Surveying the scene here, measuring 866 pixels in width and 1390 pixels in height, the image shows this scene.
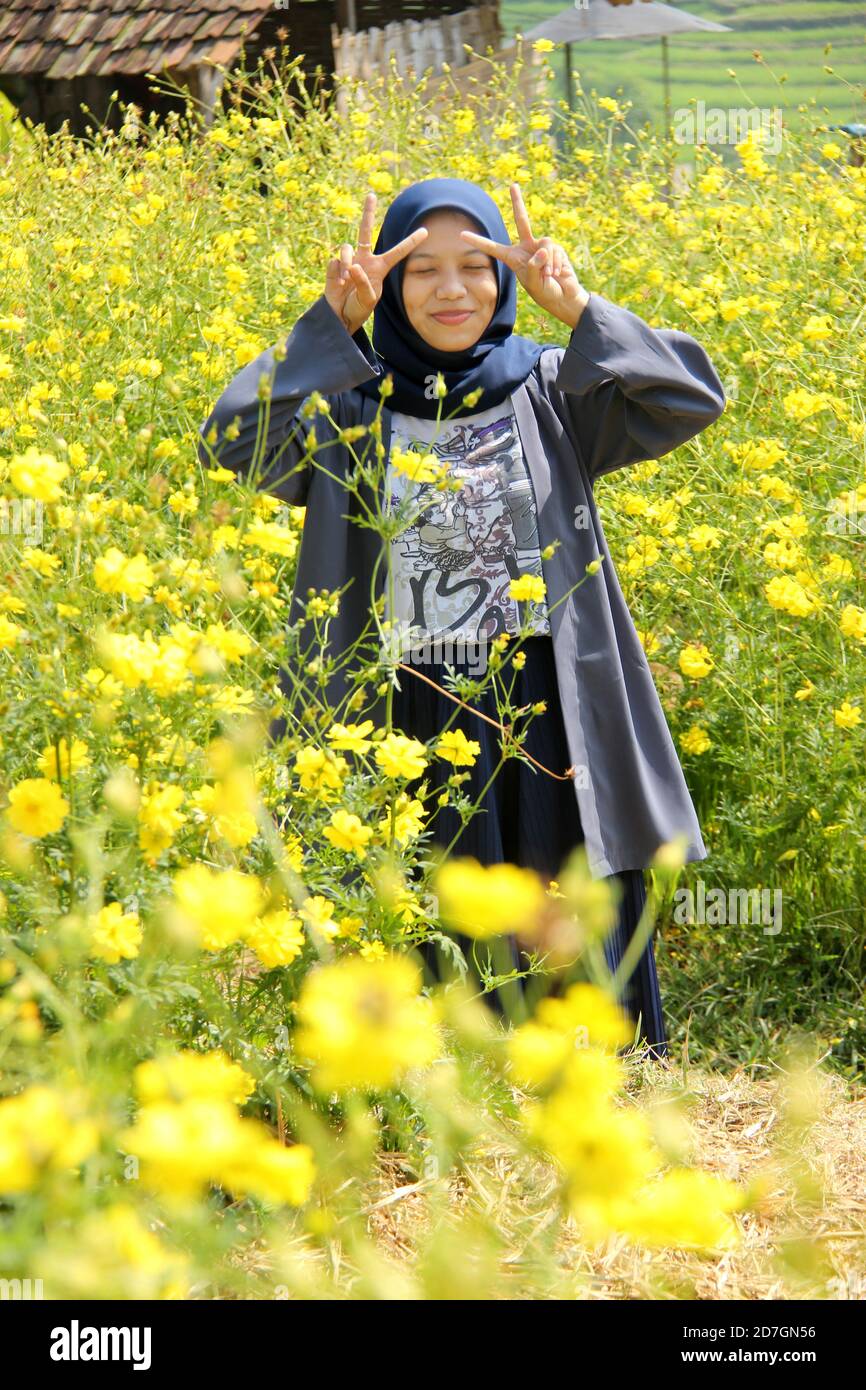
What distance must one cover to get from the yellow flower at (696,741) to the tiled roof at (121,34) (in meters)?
6.93

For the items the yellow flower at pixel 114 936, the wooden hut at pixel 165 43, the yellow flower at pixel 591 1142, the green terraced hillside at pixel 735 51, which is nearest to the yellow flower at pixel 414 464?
the yellow flower at pixel 114 936

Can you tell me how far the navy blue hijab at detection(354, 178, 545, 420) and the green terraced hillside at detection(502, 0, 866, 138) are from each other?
23768mm

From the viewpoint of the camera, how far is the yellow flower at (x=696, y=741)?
3.07 m

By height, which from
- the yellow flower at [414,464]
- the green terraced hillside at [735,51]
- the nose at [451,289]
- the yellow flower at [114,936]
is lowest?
the yellow flower at [114,936]

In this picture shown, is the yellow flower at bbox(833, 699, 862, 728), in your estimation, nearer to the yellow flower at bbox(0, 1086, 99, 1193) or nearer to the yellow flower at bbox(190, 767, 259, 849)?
the yellow flower at bbox(190, 767, 259, 849)

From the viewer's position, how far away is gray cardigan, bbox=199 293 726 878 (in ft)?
8.26

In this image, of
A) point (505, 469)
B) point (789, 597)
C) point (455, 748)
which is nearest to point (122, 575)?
point (455, 748)

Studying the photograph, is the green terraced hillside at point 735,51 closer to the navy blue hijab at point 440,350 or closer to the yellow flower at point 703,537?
the yellow flower at point 703,537

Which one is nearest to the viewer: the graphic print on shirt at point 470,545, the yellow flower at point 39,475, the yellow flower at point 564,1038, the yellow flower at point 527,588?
the yellow flower at point 564,1038

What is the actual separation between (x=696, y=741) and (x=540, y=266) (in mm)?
1100

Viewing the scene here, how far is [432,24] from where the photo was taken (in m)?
10.7

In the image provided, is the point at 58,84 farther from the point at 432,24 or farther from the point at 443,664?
the point at 443,664
